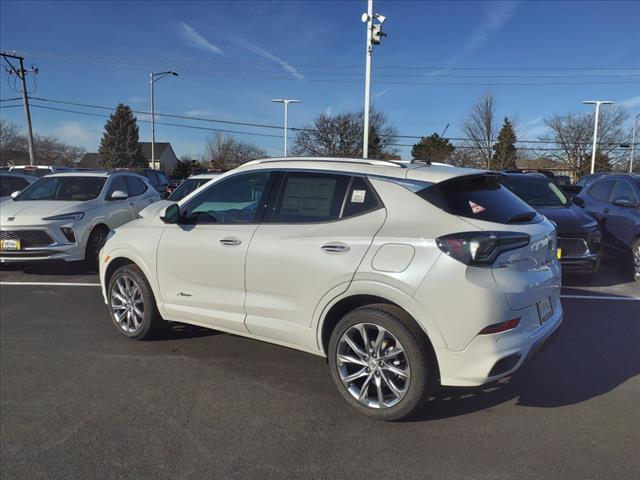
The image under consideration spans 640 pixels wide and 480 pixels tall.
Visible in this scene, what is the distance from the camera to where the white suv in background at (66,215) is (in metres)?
7.96

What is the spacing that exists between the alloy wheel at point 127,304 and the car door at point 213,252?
0.46 metres

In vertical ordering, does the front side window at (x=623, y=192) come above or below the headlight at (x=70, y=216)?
above

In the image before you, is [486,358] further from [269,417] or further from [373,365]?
[269,417]

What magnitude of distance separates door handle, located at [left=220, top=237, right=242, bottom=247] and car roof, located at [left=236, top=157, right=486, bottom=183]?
65cm

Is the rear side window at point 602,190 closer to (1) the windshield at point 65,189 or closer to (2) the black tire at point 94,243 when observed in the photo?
(2) the black tire at point 94,243

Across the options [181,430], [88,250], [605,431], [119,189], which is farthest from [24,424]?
[119,189]

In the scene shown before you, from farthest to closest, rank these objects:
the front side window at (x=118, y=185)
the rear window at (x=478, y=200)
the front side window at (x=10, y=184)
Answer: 1. the front side window at (x=10, y=184)
2. the front side window at (x=118, y=185)
3. the rear window at (x=478, y=200)

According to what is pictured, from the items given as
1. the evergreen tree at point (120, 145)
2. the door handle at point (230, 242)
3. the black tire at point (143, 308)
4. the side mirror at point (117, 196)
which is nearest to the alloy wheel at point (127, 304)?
the black tire at point (143, 308)

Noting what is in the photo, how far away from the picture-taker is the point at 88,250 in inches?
340

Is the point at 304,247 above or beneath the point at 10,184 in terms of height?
beneath

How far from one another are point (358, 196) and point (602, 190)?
7.45 meters

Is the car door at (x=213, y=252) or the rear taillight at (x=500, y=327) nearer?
the rear taillight at (x=500, y=327)

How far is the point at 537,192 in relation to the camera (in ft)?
28.6

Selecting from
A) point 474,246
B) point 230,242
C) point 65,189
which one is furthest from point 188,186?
point 474,246
